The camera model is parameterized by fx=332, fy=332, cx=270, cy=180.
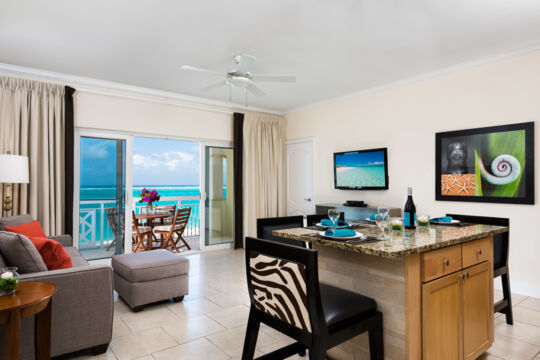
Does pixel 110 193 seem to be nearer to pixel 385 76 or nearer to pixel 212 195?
pixel 212 195

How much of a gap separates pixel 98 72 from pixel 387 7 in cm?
348

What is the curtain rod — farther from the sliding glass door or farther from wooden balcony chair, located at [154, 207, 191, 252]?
wooden balcony chair, located at [154, 207, 191, 252]

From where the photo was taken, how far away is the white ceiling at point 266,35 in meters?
2.72

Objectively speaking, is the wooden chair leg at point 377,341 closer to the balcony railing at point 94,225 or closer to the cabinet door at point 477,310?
the cabinet door at point 477,310

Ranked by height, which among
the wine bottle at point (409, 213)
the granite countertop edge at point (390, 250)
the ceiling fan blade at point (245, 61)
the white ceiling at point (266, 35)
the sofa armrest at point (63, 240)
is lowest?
the sofa armrest at point (63, 240)

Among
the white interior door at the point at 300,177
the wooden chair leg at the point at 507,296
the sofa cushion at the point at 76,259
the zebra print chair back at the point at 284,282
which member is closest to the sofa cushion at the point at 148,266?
the sofa cushion at the point at 76,259

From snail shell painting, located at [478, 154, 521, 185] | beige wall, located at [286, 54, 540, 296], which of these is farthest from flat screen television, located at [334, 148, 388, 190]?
snail shell painting, located at [478, 154, 521, 185]

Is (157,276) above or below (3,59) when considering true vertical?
below

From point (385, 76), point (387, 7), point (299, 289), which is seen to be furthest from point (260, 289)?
point (385, 76)

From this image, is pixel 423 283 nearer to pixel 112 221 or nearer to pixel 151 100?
pixel 112 221

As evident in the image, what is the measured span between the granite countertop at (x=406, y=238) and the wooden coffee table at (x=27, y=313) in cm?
131

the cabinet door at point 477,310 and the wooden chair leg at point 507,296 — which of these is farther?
the wooden chair leg at point 507,296

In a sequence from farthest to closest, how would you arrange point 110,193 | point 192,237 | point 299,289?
point 192,237, point 110,193, point 299,289

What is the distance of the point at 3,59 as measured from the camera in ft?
12.4
